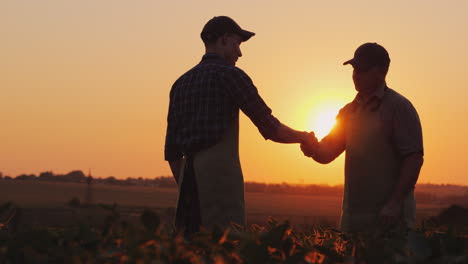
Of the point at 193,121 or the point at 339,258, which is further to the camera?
the point at 193,121

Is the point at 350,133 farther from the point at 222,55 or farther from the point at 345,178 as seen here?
the point at 222,55

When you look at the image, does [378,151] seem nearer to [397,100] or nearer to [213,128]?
[397,100]

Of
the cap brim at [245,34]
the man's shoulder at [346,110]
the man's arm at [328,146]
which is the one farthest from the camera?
the man's arm at [328,146]

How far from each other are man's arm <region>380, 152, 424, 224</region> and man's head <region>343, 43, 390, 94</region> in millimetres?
656

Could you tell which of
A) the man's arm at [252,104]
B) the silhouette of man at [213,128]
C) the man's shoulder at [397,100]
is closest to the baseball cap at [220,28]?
the silhouette of man at [213,128]

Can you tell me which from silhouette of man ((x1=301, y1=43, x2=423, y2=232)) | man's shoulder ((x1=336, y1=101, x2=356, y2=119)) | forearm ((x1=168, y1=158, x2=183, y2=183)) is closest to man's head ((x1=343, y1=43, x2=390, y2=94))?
silhouette of man ((x1=301, y1=43, x2=423, y2=232))

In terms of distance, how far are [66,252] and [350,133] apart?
3.73 metres

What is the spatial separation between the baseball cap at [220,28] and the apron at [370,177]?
1135 millimetres

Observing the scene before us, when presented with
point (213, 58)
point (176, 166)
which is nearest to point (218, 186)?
point (176, 166)

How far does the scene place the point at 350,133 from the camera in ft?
17.5

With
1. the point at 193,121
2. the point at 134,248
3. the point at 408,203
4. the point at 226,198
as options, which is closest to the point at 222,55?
the point at 193,121

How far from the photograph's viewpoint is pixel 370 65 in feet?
16.9

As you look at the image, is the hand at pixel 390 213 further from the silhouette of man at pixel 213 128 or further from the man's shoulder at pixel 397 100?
the silhouette of man at pixel 213 128

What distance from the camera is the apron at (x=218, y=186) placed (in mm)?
4801
